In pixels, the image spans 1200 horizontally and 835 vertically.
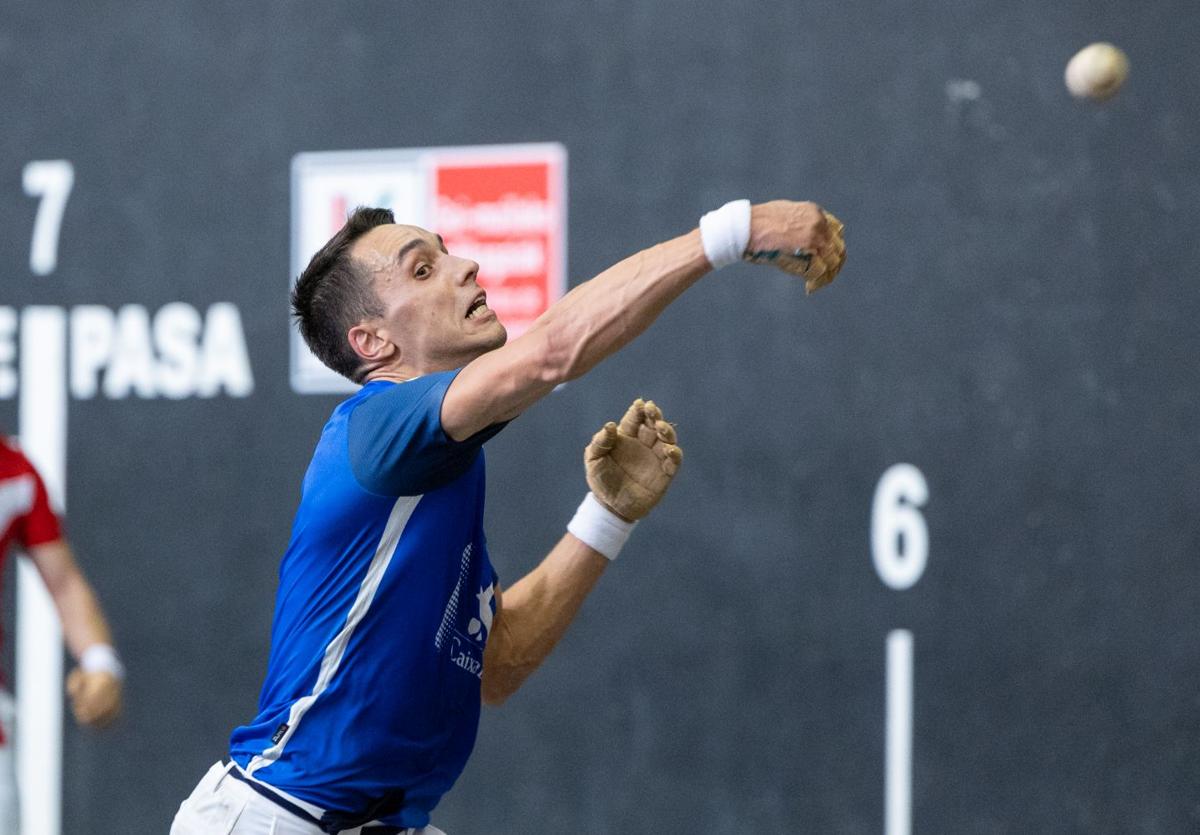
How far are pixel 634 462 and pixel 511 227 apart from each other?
1752 millimetres

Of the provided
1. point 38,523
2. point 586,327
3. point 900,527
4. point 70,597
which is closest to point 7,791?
point 70,597

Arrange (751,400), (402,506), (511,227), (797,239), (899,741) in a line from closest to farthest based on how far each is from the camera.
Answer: (797,239)
(402,506)
(899,741)
(751,400)
(511,227)

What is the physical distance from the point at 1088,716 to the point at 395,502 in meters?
2.18

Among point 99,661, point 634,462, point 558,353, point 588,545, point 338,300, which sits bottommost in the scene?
point 99,661

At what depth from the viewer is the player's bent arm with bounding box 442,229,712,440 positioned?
1960mm

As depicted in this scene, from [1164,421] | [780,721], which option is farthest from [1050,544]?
[780,721]

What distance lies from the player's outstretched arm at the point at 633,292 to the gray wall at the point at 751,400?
2.00 meters

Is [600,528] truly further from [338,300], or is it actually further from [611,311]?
[611,311]

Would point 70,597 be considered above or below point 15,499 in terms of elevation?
below

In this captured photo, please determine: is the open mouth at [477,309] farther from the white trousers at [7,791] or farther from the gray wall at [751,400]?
the gray wall at [751,400]

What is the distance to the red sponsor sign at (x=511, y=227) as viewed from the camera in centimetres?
417

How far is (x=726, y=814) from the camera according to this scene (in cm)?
402

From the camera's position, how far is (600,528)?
2.60m

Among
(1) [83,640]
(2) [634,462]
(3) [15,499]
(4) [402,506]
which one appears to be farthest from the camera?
(3) [15,499]
